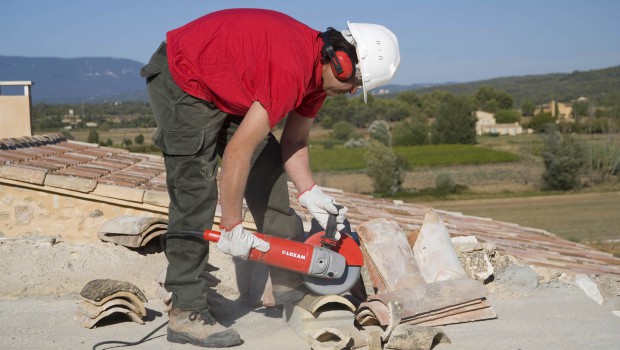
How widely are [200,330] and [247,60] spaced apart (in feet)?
4.77

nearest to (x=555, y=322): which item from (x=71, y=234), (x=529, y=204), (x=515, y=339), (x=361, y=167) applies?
(x=515, y=339)

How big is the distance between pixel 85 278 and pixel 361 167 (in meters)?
52.2

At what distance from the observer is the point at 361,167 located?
2237 inches

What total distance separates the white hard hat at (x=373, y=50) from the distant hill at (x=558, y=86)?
394 ft

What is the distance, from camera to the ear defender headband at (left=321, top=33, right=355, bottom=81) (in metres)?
3.53

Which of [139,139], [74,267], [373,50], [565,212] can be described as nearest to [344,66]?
[373,50]

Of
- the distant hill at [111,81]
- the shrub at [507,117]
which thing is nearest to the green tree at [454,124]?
the shrub at [507,117]

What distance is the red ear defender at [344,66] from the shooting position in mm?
3547

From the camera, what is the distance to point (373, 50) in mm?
3699

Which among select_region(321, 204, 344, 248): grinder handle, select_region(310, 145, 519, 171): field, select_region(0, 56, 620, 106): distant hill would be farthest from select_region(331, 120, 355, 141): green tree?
select_region(321, 204, 344, 248): grinder handle

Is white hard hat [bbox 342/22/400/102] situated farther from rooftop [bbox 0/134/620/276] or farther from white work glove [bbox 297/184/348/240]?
rooftop [bbox 0/134/620/276]

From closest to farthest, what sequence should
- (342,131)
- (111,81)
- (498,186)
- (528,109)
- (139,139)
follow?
(498,186)
(139,139)
(342,131)
(528,109)
(111,81)

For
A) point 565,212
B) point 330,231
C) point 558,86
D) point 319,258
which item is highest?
point 558,86

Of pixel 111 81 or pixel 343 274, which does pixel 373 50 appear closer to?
pixel 343 274
